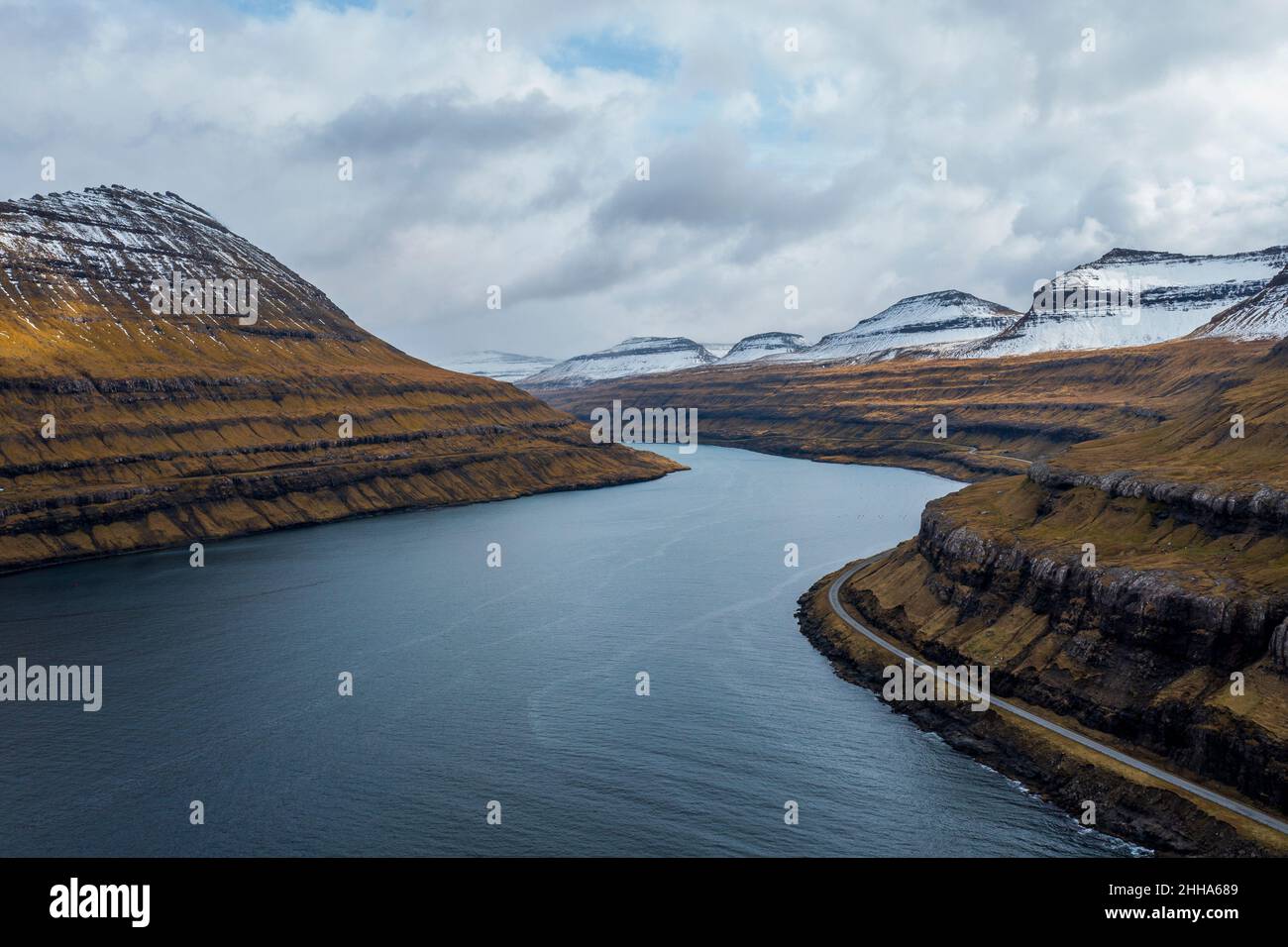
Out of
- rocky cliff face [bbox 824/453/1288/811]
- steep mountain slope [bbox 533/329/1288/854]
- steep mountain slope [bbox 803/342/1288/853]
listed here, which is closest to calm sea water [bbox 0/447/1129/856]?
steep mountain slope [bbox 533/329/1288/854]

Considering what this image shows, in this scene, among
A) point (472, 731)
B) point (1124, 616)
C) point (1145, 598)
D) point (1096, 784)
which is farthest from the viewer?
point (472, 731)

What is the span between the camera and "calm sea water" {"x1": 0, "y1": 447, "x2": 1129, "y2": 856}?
5828 centimetres

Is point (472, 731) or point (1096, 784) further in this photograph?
point (472, 731)

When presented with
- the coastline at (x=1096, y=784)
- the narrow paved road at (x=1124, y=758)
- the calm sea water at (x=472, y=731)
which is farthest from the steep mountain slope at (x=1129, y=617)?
the calm sea water at (x=472, y=731)

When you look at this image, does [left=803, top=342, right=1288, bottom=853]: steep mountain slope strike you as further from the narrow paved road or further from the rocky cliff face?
the narrow paved road

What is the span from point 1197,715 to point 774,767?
27778mm

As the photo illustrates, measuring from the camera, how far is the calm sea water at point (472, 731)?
58281 millimetres

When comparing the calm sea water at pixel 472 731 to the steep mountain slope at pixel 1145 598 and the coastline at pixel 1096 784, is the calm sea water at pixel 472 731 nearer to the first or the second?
the coastline at pixel 1096 784

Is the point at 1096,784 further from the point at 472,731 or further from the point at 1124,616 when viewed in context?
the point at 472,731

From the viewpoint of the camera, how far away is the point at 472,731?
7431cm

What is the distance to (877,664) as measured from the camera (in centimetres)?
8912

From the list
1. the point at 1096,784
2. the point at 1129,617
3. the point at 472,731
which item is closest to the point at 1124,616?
the point at 1129,617

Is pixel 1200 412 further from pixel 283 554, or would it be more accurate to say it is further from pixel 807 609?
pixel 283 554
